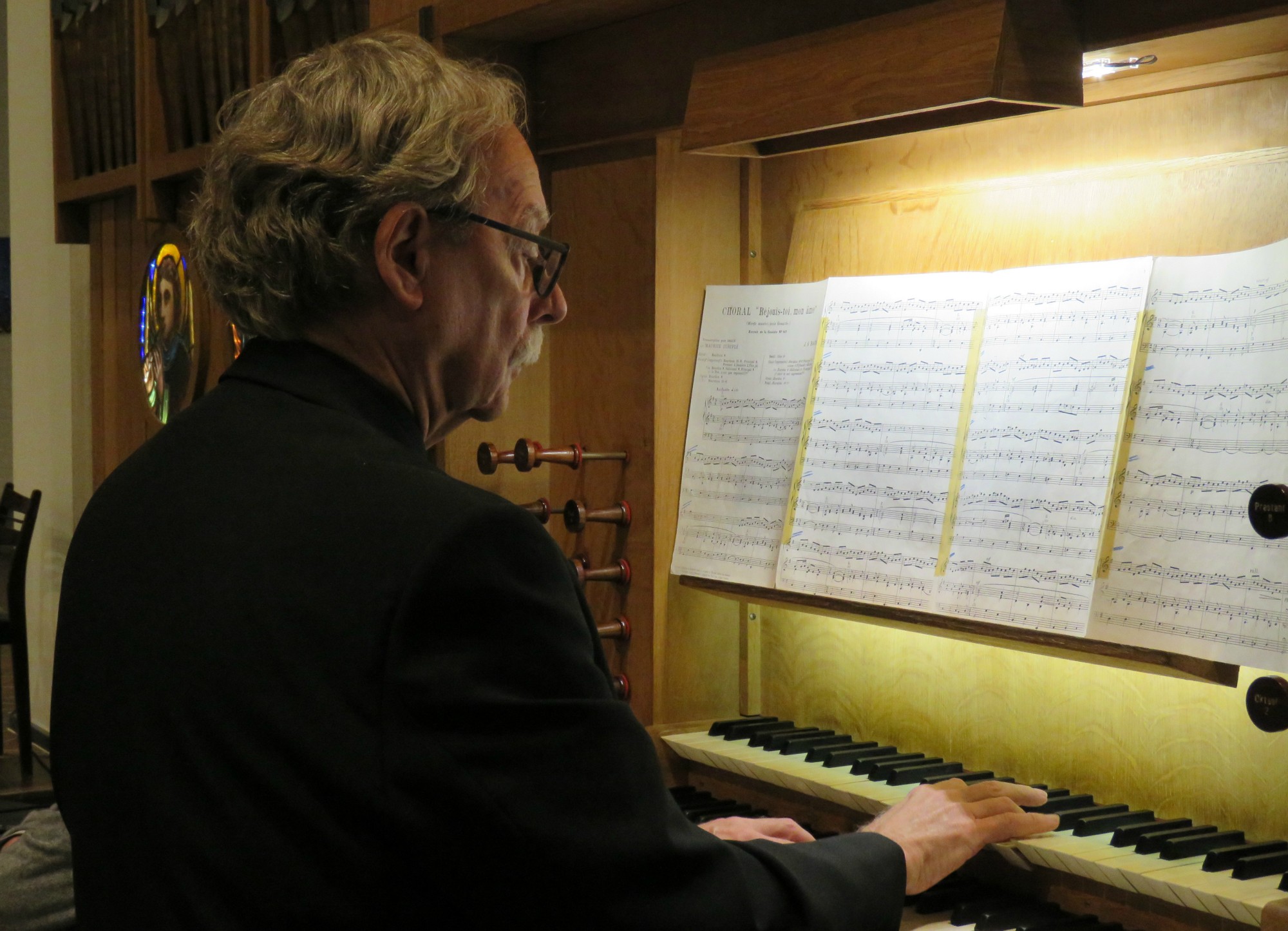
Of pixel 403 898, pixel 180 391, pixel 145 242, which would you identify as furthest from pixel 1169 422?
pixel 145 242

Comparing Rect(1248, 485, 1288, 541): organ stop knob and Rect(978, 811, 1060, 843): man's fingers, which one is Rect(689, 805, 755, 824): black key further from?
Rect(1248, 485, 1288, 541): organ stop knob

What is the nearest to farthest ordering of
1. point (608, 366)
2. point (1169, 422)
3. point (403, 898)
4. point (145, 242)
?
point (403, 898) < point (1169, 422) < point (608, 366) < point (145, 242)

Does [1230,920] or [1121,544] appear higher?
[1121,544]

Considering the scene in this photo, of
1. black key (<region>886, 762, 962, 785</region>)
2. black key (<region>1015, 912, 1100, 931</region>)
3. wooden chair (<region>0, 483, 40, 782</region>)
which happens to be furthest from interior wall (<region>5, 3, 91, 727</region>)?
black key (<region>1015, 912, 1100, 931</region>)

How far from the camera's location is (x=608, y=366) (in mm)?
2559

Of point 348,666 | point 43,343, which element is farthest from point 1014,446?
point 43,343

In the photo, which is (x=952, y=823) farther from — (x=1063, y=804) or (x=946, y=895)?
(x=1063, y=804)

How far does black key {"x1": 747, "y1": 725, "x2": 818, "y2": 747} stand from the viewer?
2221 millimetres

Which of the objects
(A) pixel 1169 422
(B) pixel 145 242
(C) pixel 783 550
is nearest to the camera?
(A) pixel 1169 422

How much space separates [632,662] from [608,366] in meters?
0.57

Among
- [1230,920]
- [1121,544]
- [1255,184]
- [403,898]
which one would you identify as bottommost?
[1230,920]

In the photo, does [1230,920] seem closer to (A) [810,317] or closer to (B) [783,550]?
(B) [783,550]

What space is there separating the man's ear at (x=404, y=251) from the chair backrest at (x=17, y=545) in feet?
12.6

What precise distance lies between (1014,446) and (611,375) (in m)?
0.89
